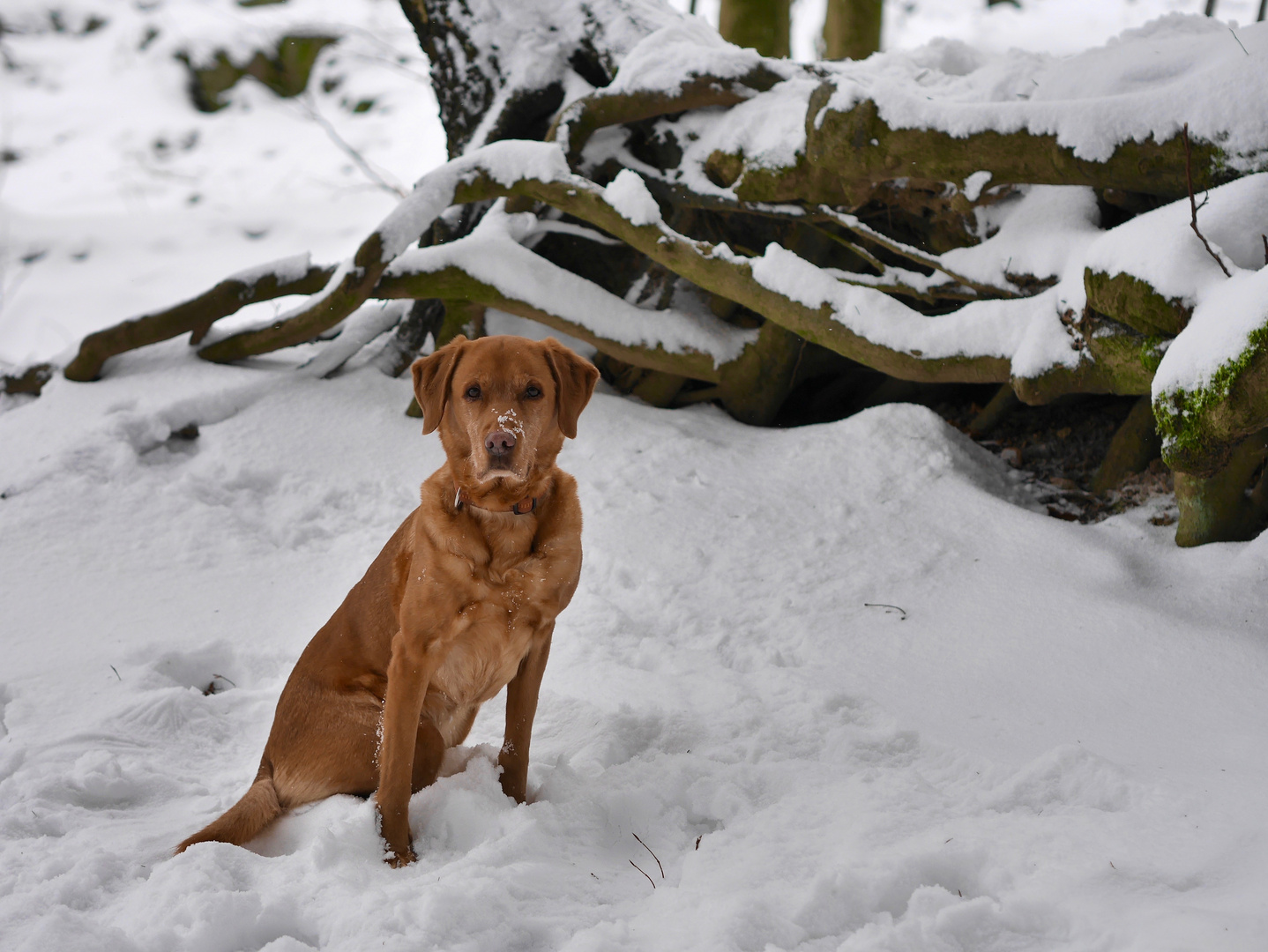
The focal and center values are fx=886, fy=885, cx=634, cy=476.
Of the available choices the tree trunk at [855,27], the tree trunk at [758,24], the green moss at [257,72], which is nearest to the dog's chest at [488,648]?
the tree trunk at [758,24]

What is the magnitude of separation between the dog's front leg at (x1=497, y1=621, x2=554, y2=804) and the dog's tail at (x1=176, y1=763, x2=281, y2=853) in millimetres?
672

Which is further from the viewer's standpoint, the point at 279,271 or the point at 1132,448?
the point at 279,271

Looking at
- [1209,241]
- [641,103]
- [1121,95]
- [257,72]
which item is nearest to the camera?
[1209,241]

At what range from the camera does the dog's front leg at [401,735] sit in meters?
2.45

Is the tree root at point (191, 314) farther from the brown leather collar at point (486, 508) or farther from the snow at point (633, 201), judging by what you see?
the brown leather collar at point (486, 508)

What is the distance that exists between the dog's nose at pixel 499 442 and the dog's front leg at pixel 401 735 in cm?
56

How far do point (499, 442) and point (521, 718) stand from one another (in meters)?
0.90

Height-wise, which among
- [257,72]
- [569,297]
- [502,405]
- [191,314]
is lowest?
[257,72]

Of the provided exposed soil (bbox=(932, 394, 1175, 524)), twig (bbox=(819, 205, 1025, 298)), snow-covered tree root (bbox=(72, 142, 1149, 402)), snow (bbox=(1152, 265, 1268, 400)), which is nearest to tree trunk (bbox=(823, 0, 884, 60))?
exposed soil (bbox=(932, 394, 1175, 524))

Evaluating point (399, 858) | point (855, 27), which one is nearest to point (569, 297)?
point (399, 858)

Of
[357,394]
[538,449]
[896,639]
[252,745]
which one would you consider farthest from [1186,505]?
[357,394]

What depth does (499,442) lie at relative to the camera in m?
2.37

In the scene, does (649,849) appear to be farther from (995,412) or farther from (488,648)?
(995,412)

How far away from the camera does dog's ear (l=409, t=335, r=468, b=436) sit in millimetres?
2590
